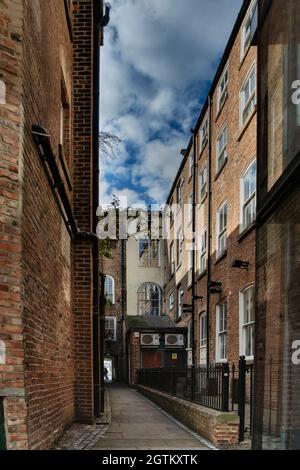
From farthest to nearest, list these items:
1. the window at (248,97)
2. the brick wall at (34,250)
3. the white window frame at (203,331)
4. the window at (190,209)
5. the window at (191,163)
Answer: the window at (191,163) → the window at (190,209) → the white window frame at (203,331) → the window at (248,97) → the brick wall at (34,250)

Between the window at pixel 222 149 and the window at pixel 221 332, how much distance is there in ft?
14.6

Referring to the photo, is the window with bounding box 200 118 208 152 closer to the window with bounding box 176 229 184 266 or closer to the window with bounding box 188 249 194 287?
the window with bounding box 188 249 194 287

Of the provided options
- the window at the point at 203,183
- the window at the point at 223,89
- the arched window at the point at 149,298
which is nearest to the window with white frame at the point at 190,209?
the window at the point at 203,183

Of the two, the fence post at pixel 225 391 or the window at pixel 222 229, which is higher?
the window at pixel 222 229

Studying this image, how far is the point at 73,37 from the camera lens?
392 inches

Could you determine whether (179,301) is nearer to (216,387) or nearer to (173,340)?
(173,340)

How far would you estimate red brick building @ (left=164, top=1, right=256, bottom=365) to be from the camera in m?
14.1

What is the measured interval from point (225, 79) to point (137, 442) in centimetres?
1307

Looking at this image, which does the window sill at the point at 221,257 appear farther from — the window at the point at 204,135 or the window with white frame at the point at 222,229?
the window at the point at 204,135

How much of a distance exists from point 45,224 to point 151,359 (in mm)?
22623

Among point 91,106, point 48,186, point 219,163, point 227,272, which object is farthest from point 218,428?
point 219,163

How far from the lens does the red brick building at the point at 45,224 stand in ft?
14.4

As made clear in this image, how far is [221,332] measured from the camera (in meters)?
17.0

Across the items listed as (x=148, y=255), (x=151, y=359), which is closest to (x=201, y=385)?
(x=151, y=359)
